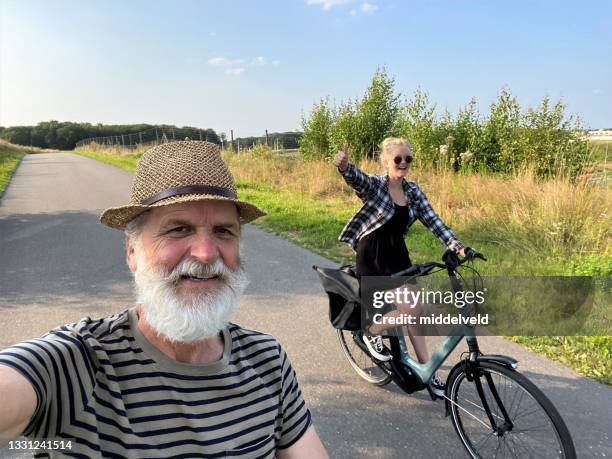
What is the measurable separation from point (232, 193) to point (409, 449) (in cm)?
209

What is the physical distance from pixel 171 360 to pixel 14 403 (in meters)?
0.42

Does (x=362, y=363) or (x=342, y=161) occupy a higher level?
(x=342, y=161)

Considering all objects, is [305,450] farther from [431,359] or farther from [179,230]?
[431,359]

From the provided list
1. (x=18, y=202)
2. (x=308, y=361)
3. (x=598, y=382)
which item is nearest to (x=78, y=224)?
(x=18, y=202)

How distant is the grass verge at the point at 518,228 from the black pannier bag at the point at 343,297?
184 centimetres

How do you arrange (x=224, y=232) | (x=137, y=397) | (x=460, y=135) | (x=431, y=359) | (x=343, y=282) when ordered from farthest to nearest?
(x=460, y=135), (x=343, y=282), (x=431, y=359), (x=224, y=232), (x=137, y=397)

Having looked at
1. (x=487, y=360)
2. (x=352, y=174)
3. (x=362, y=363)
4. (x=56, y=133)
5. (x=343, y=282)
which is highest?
(x=56, y=133)

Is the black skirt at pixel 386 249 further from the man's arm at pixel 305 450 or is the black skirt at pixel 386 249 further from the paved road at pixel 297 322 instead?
the man's arm at pixel 305 450

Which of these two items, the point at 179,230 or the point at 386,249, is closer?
the point at 179,230

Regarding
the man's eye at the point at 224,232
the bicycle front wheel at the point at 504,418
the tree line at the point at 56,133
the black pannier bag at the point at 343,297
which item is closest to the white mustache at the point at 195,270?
the man's eye at the point at 224,232

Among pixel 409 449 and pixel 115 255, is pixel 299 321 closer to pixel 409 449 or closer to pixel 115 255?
pixel 409 449

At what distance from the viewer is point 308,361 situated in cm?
373

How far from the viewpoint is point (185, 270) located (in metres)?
1.46

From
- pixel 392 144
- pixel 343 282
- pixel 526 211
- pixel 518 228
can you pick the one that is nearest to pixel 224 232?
pixel 343 282
